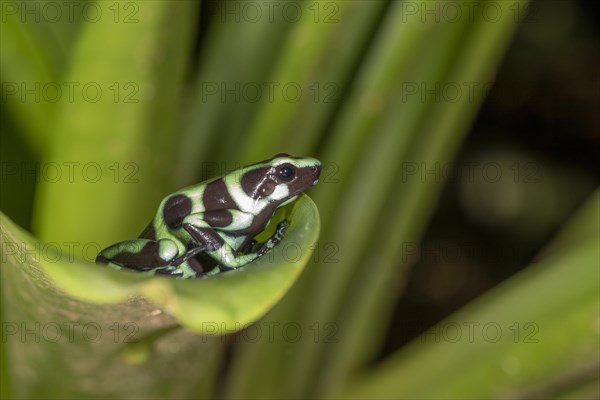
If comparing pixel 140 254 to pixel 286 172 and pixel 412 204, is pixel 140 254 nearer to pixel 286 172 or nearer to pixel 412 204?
pixel 286 172

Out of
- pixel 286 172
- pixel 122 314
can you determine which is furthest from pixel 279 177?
pixel 122 314

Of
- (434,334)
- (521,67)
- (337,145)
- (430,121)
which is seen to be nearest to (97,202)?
(337,145)

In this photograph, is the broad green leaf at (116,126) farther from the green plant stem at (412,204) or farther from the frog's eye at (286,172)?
the green plant stem at (412,204)

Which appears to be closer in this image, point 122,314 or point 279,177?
point 122,314

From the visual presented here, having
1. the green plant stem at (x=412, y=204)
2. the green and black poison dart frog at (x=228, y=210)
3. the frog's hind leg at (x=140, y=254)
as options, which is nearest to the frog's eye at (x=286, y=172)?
the green and black poison dart frog at (x=228, y=210)

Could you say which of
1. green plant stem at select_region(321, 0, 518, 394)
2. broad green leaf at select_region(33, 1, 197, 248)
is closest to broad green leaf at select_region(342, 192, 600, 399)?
green plant stem at select_region(321, 0, 518, 394)

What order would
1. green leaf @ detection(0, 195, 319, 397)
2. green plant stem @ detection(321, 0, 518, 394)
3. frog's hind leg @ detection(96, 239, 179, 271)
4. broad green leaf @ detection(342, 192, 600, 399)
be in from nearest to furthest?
green leaf @ detection(0, 195, 319, 397)
frog's hind leg @ detection(96, 239, 179, 271)
broad green leaf @ detection(342, 192, 600, 399)
green plant stem @ detection(321, 0, 518, 394)

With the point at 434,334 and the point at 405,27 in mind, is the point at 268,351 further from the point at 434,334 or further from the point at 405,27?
the point at 405,27

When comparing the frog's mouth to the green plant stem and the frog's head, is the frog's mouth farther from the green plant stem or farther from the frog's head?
the green plant stem

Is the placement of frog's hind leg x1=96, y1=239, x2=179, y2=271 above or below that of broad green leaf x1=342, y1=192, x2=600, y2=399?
above
